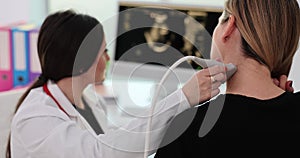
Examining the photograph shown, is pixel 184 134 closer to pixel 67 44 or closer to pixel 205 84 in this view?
pixel 205 84

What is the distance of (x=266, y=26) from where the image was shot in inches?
38.1

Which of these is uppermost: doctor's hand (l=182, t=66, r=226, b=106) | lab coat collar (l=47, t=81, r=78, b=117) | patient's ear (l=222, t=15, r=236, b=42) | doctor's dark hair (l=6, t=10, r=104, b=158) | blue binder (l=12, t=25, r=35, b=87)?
patient's ear (l=222, t=15, r=236, b=42)

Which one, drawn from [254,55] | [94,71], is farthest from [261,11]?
[94,71]

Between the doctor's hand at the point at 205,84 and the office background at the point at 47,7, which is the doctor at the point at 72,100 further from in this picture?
the office background at the point at 47,7

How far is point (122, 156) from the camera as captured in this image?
113cm

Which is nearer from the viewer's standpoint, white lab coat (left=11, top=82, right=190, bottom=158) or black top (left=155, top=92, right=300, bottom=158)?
black top (left=155, top=92, right=300, bottom=158)

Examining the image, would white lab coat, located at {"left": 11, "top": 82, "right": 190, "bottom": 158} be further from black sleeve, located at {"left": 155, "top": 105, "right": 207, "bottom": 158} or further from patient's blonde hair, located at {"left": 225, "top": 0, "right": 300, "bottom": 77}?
patient's blonde hair, located at {"left": 225, "top": 0, "right": 300, "bottom": 77}

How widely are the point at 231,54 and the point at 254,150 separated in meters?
0.20

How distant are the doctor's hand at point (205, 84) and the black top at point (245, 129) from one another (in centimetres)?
3

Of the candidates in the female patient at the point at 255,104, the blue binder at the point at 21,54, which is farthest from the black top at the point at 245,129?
the blue binder at the point at 21,54

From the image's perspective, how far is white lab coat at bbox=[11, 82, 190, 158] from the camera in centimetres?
108

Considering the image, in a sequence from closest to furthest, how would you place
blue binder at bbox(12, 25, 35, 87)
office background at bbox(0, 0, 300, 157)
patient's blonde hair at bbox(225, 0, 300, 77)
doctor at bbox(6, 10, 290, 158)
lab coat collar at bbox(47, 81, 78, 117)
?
patient's blonde hair at bbox(225, 0, 300, 77) < doctor at bbox(6, 10, 290, 158) < lab coat collar at bbox(47, 81, 78, 117) < blue binder at bbox(12, 25, 35, 87) < office background at bbox(0, 0, 300, 157)

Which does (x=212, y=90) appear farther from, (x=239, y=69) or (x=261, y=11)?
(x=261, y=11)

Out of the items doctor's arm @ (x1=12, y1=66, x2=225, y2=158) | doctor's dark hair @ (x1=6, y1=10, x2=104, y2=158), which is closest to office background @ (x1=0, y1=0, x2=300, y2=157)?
doctor's dark hair @ (x1=6, y1=10, x2=104, y2=158)
